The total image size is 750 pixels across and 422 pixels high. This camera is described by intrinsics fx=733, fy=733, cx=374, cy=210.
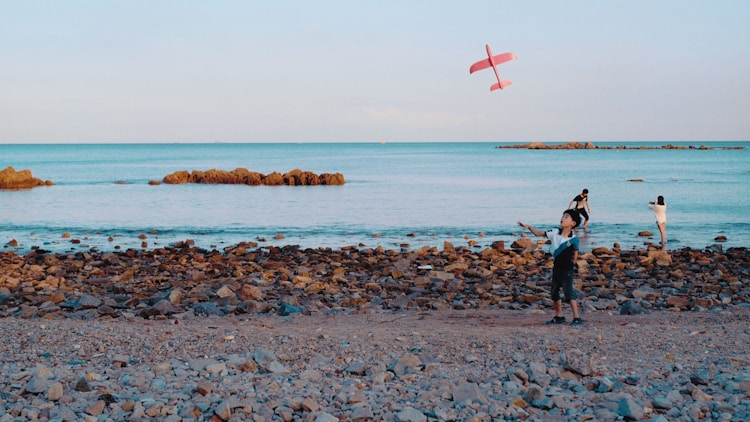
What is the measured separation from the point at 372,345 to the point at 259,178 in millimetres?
50081

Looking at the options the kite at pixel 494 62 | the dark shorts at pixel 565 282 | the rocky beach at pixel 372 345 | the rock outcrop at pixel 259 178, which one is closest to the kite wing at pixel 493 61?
the kite at pixel 494 62

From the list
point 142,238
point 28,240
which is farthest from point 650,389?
point 28,240

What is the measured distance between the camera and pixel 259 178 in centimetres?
5788

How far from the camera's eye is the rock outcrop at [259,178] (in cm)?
5625

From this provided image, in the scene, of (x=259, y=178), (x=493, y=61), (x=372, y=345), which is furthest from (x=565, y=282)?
(x=259, y=178)

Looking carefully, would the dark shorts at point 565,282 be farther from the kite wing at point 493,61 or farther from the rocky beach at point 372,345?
the kite wing at point 493,61

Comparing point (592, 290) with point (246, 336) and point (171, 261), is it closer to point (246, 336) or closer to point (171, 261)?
point (246, 336)

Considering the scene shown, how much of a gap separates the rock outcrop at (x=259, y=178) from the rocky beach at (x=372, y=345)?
1536 inches

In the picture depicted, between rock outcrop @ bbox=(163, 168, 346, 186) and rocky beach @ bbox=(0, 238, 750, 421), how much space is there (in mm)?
39007

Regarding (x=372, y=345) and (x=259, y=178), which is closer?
(x=372, y=345)

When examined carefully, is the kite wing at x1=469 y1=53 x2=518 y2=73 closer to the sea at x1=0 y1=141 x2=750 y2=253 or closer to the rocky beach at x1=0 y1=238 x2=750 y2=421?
the rocky beach at x1=0 y1=238 x2=750 y2=421

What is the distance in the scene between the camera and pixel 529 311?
12.6m

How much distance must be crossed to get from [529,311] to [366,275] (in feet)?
16.8

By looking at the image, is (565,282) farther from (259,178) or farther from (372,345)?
(259,178)
